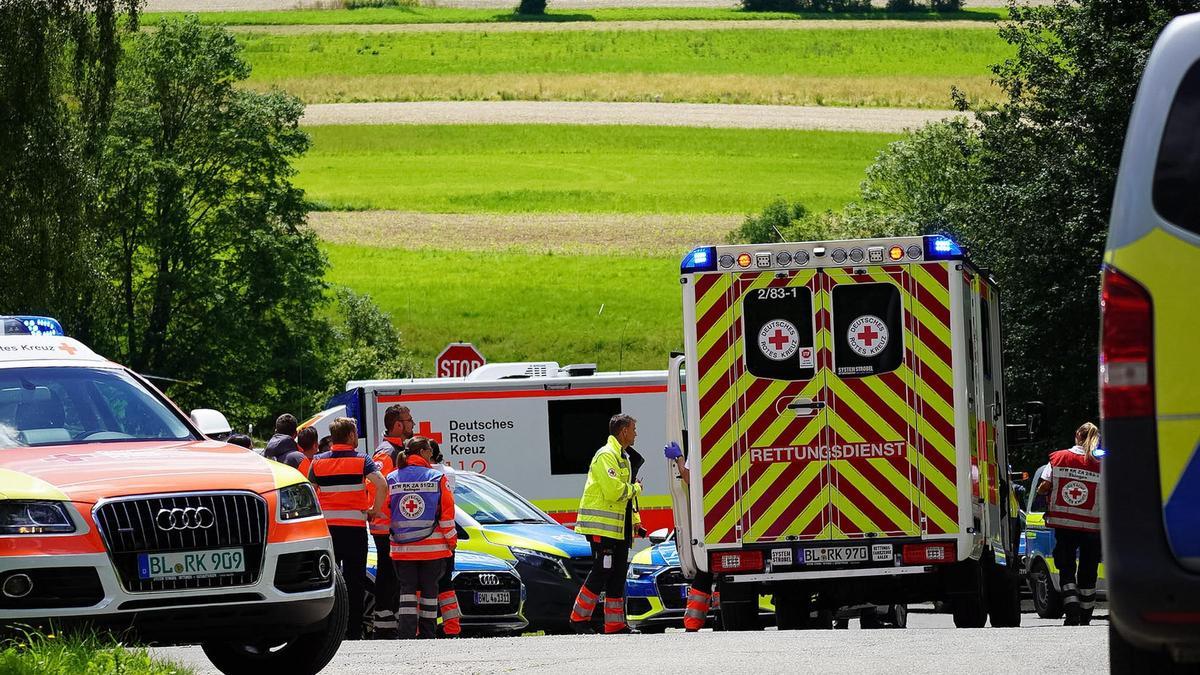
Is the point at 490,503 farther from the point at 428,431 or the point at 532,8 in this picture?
the point at 532,8

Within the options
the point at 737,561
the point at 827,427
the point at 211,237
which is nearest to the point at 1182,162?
the point at 827,427

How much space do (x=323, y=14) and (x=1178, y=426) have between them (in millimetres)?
103056

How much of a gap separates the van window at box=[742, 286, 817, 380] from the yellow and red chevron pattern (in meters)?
0.05

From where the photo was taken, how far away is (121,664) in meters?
8.70

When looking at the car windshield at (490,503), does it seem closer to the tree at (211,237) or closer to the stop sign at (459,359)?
the stop sign at (459,359)

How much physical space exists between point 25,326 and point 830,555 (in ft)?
18.9

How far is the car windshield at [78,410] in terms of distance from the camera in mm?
9867

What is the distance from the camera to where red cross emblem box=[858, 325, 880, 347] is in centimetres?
1351

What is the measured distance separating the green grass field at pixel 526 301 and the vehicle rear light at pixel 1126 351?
168 feet

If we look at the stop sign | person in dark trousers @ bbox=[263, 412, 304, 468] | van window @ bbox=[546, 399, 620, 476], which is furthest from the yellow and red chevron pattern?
the stop sign

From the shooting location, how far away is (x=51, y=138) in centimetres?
3619

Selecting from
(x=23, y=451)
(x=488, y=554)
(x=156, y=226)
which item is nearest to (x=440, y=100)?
(x=156, y=226)

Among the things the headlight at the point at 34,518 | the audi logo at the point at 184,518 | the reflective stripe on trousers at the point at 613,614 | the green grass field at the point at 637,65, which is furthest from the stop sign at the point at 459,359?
the green grass field at the point at 637,65

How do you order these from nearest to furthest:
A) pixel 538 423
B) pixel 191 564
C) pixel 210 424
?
pixel 191 564, pixel 210 424, pixel 538 423
